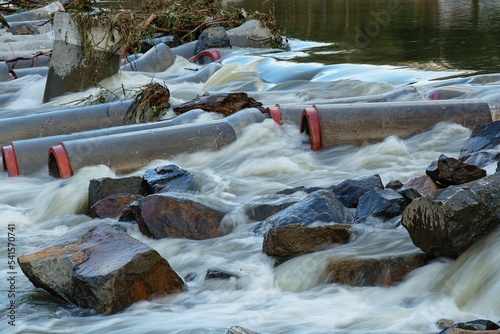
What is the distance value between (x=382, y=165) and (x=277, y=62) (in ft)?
24.8

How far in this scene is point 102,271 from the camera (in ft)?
17.2

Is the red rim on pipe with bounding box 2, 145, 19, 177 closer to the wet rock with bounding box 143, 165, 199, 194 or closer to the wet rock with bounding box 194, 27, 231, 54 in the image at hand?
the wet rock with bounding box 143, 165, 199, 194

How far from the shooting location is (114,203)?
7.30 meters

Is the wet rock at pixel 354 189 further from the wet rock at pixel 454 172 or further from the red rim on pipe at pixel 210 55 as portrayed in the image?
the red rim on pipe at pixel 210 55

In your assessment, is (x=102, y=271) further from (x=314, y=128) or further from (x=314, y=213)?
(x=314, y=128)

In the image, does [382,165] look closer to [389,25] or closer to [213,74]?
[213,74]

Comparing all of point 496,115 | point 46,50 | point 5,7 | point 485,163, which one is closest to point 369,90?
point 496,115

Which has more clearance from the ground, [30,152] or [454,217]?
[454,217]

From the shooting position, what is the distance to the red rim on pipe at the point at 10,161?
8.80 metres

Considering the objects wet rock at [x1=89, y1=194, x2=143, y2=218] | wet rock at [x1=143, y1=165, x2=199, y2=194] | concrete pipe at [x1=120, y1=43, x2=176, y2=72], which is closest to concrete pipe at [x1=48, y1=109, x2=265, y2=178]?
wet rock at [x1=143, y1=165, x2=199, y2=194]

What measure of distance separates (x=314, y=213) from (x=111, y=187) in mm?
2248

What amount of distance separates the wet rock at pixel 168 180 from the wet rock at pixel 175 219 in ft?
3.11

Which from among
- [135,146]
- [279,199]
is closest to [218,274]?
[279,199]

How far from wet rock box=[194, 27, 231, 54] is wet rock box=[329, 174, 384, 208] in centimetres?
1092
